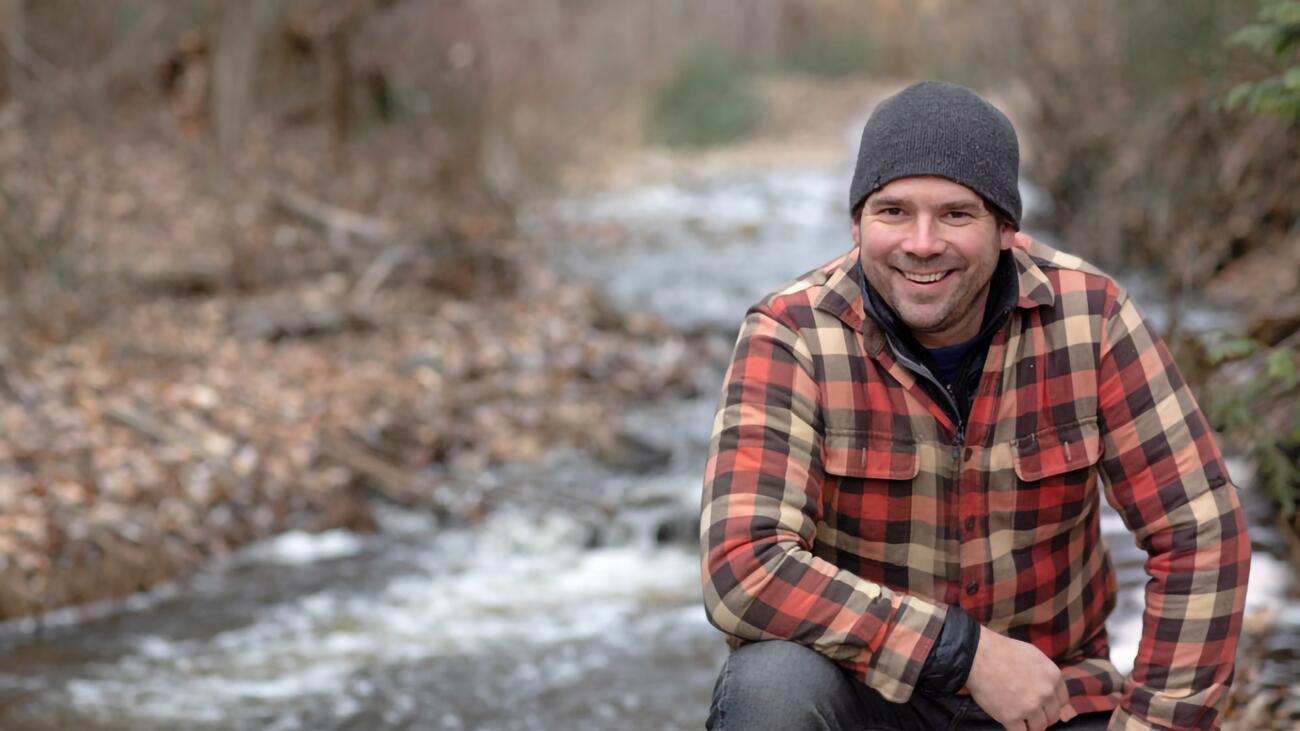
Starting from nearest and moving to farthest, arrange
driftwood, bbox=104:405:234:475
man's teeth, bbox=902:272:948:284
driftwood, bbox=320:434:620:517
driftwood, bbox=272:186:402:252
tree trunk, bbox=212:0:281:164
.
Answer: man's teeth, bbox=902:272:948:284, driftwood, bbox=104:405:234:475, driftwood, bbox=320:434:620:517, driftwood, bbox=272:186:402:252, tree trunk, bbox=212:0:281:164

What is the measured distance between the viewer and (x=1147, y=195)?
38.2 ft

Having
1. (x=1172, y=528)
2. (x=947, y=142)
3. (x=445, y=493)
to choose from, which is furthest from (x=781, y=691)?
(x=445, y=493)

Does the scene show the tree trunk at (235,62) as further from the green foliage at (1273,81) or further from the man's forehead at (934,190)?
the man's forehead at (934,190)

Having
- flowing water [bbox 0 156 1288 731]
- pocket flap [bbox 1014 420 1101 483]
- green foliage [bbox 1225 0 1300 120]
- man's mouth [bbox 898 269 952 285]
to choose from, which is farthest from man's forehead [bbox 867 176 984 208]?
flowing water [bbox 0 156 1288 731]

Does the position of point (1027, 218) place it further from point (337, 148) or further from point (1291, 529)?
point (1291, 529)

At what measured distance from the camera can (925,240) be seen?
256 cm

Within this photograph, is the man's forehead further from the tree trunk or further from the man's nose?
the tree trunk

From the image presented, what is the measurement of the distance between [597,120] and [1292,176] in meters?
10.6

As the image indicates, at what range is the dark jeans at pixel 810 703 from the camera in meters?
2.49

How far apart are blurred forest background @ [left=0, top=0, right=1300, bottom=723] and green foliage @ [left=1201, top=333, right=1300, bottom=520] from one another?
0.06 ft

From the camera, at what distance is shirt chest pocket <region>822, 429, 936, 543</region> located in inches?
103

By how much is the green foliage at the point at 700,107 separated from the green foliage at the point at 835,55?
5596mm

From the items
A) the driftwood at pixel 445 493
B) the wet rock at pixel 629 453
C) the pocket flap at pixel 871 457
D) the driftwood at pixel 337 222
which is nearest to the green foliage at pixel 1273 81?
the pocket flap at pixel 871 457

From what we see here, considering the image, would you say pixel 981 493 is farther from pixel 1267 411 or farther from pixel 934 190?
pixel 1267 411
